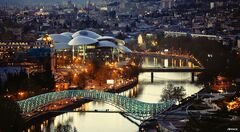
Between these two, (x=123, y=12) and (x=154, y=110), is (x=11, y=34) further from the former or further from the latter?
(x=123, y=12)

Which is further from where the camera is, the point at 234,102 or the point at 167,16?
the point at 167,16

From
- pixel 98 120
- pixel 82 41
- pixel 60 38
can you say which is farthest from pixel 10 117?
pixel 60 38

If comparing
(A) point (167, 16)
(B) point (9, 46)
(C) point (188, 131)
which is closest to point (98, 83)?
(B) point (9, 46)

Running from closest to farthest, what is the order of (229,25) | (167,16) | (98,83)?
1. (98,83)
2. (229,25)
3. (167,16)

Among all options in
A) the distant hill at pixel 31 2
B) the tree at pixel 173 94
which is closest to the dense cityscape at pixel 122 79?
the tree at pixel 173 94

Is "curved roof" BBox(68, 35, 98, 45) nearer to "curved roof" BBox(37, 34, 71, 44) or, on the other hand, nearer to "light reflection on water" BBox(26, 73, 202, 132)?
"curved roof" BBox(37, 34, 71, 44)

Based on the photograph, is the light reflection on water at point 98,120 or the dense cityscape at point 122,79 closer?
the dense cityscape at point 122,79

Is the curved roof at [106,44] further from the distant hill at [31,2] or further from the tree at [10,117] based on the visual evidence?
the distant hill at [31,2]
